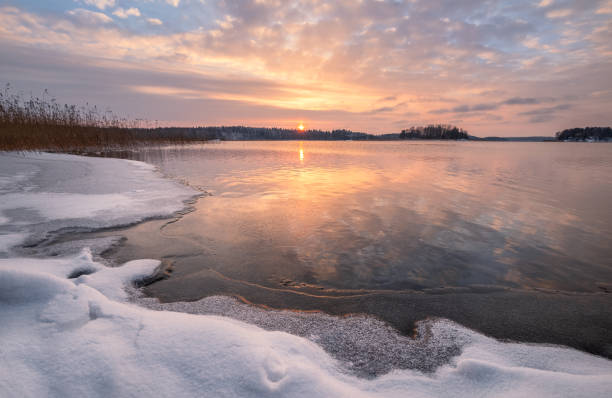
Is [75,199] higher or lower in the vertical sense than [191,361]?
higher

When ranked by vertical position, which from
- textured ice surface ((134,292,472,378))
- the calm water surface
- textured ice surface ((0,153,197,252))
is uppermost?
textured ice surface ((0,153,197,252))

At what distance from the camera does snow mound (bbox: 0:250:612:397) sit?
73.5 inches

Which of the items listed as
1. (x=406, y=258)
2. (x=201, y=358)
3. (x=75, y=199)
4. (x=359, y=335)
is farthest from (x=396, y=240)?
(x=75, y=199)

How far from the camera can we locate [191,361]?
2082 millimetres

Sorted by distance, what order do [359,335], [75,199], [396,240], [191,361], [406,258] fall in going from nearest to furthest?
[191,361]
[359,335]
[406,258]
[396,240]
[75,199]

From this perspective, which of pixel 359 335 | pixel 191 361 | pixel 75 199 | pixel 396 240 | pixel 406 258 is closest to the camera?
pixel 191 361

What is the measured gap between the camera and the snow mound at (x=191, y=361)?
1.87 m

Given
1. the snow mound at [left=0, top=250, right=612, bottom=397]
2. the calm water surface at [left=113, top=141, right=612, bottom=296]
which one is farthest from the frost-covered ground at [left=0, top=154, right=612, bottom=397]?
the calm water surface at [left=113, top=141, right=612, bottom=296]

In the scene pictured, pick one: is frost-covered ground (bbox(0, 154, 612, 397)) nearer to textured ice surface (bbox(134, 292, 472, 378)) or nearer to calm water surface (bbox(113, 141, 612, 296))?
textured ice surface (bbox(134, 292, 472, 378))

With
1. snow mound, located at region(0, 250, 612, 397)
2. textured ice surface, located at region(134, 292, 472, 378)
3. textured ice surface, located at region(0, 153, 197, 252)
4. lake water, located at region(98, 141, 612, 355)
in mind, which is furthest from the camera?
textured ice surface, located at region(0, 153, 197, 252)

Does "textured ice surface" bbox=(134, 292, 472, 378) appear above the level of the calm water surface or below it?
below

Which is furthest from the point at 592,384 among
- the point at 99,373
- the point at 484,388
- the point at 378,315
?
the point at 99,373

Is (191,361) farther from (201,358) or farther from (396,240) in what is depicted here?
(396,240)

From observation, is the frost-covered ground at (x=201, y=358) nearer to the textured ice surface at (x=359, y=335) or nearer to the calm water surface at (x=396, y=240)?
the textured ice surface at (x=359, y=335)
